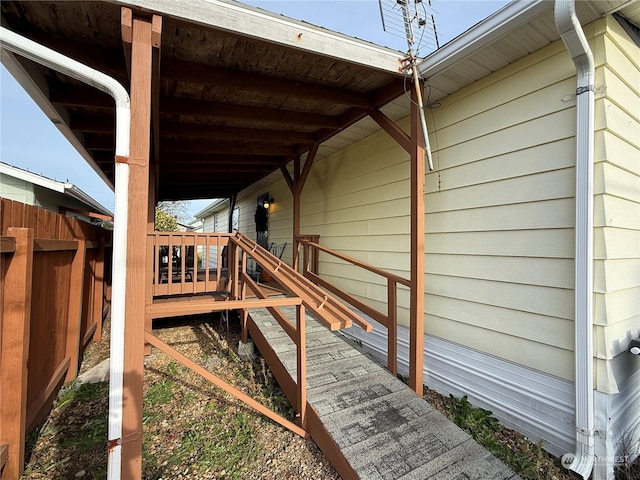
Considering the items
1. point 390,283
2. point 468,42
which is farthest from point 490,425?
point 468,42

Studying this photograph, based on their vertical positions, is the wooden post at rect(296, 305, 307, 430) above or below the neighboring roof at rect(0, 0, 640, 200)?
below

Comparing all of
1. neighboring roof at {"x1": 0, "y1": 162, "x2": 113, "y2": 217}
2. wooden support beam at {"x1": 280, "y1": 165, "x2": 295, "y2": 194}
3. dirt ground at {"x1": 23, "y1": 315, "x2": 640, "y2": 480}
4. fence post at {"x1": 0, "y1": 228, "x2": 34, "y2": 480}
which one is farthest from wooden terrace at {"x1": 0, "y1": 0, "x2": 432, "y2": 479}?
neighboring roof at {"x1": 0, "y1": 162, "x2": 113, "y2": 217}

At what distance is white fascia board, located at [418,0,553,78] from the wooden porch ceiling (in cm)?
38

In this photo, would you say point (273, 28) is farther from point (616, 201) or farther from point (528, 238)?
point (616, 201)

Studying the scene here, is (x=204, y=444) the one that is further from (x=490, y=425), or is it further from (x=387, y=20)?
(x=387, y=20)

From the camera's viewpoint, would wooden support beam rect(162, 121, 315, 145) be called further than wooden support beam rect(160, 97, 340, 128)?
Yes

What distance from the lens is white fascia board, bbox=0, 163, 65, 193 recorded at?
639cm

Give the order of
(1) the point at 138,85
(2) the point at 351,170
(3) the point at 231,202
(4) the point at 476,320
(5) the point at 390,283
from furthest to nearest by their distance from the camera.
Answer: (3) the point at 231,202
(2) the point at 351,170
(5) the point at 390,283
(4) the point at 476,320
(1) the point at 138,85

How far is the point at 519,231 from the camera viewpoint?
8.30ft

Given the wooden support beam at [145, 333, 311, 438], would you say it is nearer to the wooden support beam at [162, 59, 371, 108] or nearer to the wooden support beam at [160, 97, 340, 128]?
the wooden support beam at [162, 59, 371, 108]

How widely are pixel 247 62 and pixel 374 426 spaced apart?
3.12 meters

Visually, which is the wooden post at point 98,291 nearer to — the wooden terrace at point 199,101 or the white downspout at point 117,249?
the wooden terrace at point 199,101

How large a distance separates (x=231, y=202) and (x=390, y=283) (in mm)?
9320

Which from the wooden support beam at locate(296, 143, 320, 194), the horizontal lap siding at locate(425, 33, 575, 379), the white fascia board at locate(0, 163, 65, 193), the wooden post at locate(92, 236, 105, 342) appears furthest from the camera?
the white fascia board at locate(0, 163, 65, 193)
